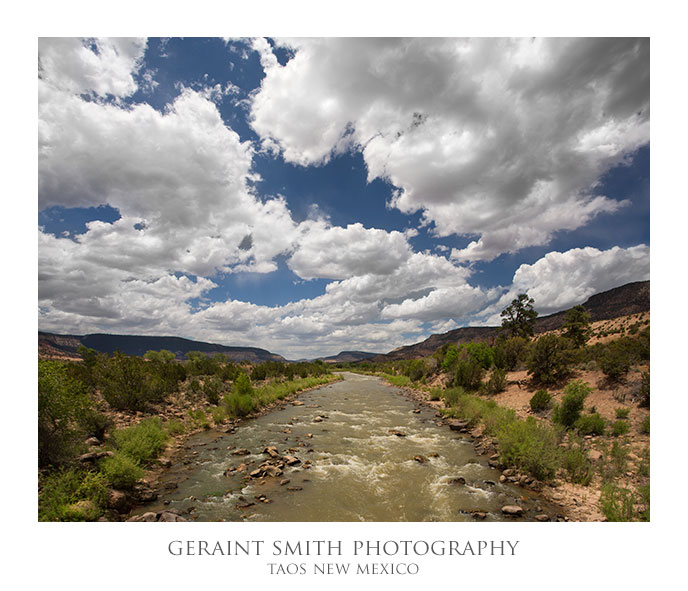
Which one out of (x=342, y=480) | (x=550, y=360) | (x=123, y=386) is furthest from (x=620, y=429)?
(x=123, y=386)

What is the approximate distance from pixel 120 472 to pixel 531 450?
10.1 meters

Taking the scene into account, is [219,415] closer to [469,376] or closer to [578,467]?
[578,467]

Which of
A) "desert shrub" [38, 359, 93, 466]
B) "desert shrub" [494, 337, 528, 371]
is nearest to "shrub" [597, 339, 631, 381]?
"desert shrub" [494, 337, 528, 371]

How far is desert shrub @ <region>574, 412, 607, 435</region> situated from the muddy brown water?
383 cm

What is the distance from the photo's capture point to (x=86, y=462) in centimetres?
705

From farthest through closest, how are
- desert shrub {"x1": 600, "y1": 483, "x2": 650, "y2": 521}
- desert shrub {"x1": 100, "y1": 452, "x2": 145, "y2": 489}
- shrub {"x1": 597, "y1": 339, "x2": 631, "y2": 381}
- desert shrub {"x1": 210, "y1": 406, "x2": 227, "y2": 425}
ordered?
desert shrub {"x1": 210, "y1": 406, "x2": 227, "y2": 425}, shrub {"x1": 597, "y1": 339, "x2": 631, "y2": 381}, desert shrub {"x1": 100, "y1": 452, "x2": 145, "y2": 489}, desert shrub {"x1": 600, "y1": 483, "x2": 650, "y2": 521}

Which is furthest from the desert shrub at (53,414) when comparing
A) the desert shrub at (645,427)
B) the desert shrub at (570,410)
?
the desert shrub at (645,427)

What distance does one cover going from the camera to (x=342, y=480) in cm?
760

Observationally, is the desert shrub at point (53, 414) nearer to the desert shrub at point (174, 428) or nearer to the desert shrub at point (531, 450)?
the desert shrub at point (174, 428)

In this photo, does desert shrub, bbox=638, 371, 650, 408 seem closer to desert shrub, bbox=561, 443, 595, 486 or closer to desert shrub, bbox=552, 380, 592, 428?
desert shrub, bbox=552, 380, 592, 428

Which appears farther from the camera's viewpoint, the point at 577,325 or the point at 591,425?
the point at 577,325

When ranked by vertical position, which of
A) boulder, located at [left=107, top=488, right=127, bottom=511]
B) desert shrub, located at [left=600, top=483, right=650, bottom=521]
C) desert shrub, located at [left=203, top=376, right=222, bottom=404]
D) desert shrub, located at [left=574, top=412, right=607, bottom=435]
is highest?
desert shrub, located at [left=600, top=483, right=650, bottom=521]

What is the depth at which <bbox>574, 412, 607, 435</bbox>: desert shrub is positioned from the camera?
9.67 m

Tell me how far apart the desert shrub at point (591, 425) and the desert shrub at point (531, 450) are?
1430 millimetres
